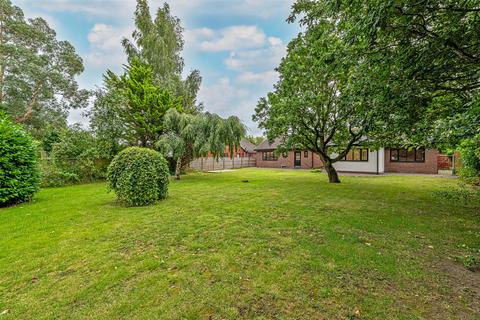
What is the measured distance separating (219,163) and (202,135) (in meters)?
12.3

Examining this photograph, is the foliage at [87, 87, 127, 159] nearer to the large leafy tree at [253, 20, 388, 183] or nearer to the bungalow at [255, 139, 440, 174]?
the large leafy tree at [253, 20, 388, 183]

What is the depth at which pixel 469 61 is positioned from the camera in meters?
4.21

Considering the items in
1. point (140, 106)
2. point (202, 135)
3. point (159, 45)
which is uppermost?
point (159, 45)

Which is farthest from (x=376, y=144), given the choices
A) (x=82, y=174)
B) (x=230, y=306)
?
(x=82, y=174)

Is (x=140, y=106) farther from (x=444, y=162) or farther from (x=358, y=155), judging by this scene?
(x=444, y=162)

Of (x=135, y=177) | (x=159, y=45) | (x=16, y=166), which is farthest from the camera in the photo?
(x=159, y=45)

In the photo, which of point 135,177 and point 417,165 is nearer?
point 135,177

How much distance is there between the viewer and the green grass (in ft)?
7.01

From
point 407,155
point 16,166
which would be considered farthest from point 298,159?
point 16,166

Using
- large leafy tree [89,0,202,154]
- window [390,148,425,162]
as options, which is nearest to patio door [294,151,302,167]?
window [390,148,425,162]

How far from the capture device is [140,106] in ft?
48.1

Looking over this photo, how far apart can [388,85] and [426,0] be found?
5.42 ft

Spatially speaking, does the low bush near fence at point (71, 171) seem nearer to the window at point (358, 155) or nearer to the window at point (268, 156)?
the window at point (358, 155)

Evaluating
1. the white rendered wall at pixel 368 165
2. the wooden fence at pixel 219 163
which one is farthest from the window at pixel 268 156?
the white rendered wall at pixel 368 165
